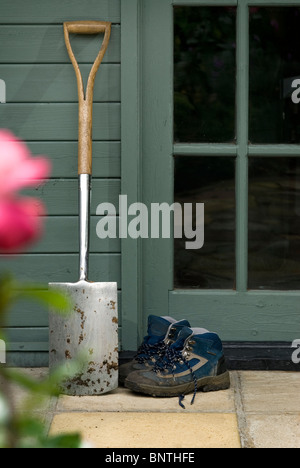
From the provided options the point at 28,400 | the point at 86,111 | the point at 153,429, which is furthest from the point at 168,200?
the point at 28,400

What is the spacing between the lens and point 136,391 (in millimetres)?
2199

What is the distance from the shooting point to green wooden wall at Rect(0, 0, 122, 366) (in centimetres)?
240

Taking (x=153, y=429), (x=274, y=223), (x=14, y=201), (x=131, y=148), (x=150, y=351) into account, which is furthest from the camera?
(x=274, y=223)

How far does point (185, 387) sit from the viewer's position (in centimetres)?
219

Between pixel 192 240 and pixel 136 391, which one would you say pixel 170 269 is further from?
pixel 136 391

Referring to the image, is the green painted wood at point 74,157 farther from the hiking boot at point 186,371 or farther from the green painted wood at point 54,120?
the hiking boot at point 186,371

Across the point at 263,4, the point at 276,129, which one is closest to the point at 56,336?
the point at 276,129

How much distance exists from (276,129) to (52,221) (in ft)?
2.86

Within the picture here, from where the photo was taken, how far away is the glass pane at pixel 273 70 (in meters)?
2.45

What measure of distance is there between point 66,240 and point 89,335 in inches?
16.2

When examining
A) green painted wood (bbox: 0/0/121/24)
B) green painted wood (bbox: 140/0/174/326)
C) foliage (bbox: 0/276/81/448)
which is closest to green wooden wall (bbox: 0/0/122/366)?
green painted wood (bbox: 0/0/121/24)

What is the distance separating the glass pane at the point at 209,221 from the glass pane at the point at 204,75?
0.10 metres

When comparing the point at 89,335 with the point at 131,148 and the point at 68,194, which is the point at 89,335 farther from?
the point at 131,148
